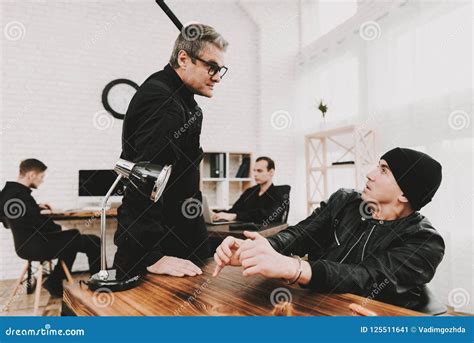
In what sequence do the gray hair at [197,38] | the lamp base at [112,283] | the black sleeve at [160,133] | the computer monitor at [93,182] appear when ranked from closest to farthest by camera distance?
the lamp base at [112,283], the black sleeve at [160,133], the gray hair at [197,38], the computer monitor at [93,182]

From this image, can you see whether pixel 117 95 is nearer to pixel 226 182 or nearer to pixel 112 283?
pixel 226 182

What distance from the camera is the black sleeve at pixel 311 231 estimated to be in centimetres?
136

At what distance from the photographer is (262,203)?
146 inches

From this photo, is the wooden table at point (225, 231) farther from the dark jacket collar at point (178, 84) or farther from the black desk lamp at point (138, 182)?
the black desk lamp at point (138, 182)

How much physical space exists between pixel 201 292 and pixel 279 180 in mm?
4466

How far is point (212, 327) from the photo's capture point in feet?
2.39

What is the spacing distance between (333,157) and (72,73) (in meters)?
3.27

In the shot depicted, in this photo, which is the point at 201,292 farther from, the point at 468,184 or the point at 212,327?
the point at 468,184

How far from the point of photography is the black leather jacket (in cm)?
93

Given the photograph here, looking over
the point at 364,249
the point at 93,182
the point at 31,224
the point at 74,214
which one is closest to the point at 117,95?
the point at 93,182

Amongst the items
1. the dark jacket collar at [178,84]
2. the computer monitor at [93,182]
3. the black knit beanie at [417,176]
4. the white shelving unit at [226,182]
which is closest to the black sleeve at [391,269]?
the black knit beanie at [417,176]

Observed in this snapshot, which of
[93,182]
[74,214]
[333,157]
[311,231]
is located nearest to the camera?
[311,231]

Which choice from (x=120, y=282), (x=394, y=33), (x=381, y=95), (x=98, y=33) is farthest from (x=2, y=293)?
(x=394, y=33)

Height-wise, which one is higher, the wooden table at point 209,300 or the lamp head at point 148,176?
the lamp head at point 148,176
